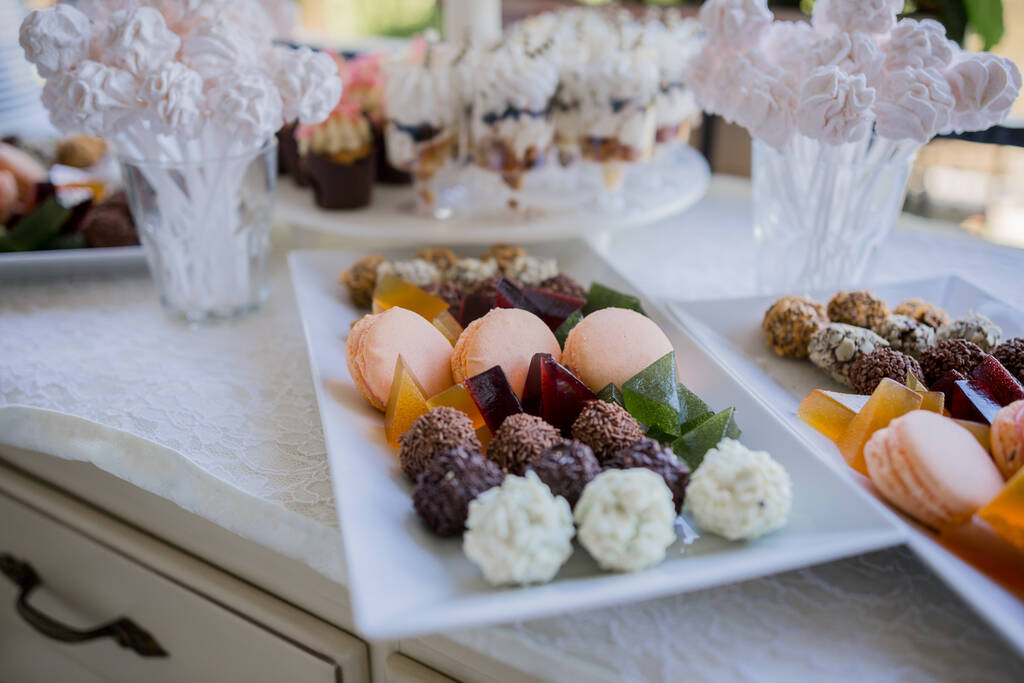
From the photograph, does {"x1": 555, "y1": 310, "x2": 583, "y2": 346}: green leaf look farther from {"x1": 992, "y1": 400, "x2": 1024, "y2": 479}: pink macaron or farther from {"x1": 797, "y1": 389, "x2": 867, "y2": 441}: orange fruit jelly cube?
{"x1": 992, "y1": 400, "x2": 1024, "y2": 479}: pink macaron

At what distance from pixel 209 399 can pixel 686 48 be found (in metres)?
0.89

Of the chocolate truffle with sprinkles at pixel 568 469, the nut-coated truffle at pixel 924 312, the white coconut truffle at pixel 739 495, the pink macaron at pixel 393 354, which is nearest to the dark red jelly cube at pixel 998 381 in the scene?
the nut-coated truffle at pixel 924 312

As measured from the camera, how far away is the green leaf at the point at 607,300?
2.70 ft

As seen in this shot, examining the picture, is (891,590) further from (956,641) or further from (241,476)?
(241,476)

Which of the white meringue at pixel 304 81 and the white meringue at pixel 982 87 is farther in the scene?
the white meringue at pixel 304 81

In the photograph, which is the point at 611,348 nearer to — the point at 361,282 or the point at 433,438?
the point at 433,438

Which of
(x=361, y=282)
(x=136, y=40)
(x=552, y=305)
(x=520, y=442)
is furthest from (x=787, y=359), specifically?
(x=136, y=40)

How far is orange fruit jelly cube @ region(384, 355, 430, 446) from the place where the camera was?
667mm

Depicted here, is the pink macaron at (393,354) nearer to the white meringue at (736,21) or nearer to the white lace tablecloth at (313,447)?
the white lace tablecloth at (313,447)

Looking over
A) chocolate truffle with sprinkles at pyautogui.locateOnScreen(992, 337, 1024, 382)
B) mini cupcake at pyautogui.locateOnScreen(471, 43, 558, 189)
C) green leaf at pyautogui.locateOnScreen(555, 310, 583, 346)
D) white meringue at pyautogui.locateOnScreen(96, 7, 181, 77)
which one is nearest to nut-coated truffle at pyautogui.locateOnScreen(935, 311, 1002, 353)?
chocolate truffle with sprinkles at pyautogui.locateOnScreen(992, 337, 1024, 382)

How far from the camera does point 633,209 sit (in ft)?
3.81

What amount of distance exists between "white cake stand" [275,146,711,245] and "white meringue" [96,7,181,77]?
34 centimetres

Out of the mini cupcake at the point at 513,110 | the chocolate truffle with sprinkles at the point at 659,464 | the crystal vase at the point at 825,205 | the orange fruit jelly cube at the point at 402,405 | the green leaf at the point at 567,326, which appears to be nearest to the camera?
the chocolate truffle with sprinkles at the point at 659,464

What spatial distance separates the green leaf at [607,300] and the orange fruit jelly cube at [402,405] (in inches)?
9.2
